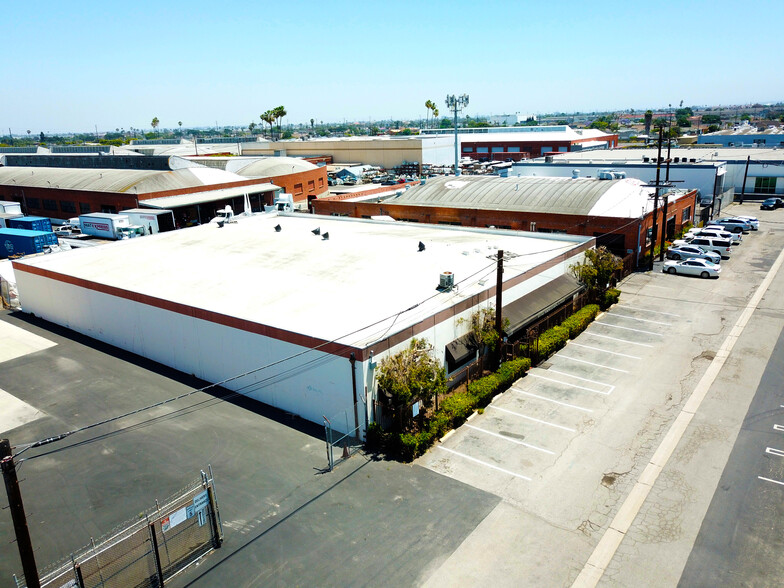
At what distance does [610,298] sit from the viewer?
3334cm

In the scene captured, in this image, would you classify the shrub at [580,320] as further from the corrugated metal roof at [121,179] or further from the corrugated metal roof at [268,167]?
the corrugated metal roof at [268,167]

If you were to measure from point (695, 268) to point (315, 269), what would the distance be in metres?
29.2

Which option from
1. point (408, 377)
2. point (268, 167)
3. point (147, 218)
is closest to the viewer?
point (408, 377)

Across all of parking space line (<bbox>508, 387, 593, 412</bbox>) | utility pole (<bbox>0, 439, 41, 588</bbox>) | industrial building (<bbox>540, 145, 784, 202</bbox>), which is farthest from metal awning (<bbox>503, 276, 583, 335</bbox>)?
industrial building (<bbox>540, 145, 784, 202</bbox>)

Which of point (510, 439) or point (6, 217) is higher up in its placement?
point (6, 217)

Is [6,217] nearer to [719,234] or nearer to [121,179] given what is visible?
[121,179]

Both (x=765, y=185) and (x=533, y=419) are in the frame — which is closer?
(x=533, y=419)

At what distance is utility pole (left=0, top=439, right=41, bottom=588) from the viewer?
9.98 meters

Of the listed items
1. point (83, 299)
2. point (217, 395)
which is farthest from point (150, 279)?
point (217, 395)

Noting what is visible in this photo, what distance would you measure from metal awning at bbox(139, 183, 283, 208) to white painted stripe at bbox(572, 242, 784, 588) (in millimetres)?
49094

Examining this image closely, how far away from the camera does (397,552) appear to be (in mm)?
14516

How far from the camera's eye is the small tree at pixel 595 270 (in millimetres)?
32062

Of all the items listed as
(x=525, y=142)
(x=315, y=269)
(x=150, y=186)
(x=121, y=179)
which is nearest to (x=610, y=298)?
(x=315, y=269)

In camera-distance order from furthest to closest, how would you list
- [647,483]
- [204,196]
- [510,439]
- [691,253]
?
[204,196], [691,253], [510,439], [647,483]
